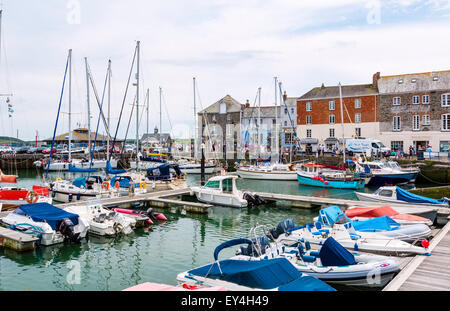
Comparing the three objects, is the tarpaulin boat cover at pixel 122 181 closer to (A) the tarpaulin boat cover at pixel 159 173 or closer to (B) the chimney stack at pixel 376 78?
(A) the tarpaulin boat cover at pixel 159 173

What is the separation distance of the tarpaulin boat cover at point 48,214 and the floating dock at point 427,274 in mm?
14435

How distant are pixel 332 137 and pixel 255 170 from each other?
17.6 metres

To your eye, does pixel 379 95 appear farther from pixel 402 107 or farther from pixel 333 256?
pixel 333 256

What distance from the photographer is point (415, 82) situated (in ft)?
179

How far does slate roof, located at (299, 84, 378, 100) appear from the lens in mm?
57844

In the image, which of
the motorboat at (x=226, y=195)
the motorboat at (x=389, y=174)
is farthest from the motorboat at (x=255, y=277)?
the motorboat at (x=389, y=174)

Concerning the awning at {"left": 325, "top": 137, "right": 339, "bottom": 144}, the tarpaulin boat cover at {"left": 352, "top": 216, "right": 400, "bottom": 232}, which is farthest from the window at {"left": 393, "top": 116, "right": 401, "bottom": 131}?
the tarpaulin boat cover at {"left": 352, "top": 216, "right": 400, "bottom": 232}

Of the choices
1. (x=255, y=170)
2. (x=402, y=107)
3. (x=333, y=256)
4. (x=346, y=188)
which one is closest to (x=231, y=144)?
(x=255, y=170)

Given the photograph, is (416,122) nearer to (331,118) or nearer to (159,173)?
(331,118)

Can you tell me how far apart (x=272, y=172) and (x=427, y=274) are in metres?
37.0

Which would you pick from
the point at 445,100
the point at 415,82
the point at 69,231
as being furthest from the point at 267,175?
the point at 69,231

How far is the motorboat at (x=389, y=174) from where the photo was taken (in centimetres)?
4050

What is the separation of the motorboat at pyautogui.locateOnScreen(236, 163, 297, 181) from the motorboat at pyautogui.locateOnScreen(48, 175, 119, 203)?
2445cm
